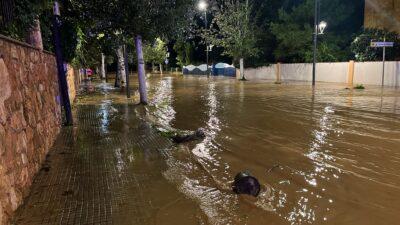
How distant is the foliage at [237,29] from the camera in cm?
3522

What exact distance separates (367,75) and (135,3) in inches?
751

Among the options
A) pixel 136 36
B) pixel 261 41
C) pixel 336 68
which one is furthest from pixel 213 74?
pixel 136 36

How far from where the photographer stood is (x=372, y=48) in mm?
26031

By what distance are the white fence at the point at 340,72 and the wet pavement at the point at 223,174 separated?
14.9 metres

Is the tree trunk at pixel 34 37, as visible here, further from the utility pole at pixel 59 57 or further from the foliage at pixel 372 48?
the foliage at pixel 372 48

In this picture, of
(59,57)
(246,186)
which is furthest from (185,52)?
(246,186)

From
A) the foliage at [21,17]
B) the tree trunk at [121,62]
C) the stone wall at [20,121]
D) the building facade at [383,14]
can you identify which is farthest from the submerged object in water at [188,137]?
the building facade at [383,14]

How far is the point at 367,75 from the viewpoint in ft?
81.9

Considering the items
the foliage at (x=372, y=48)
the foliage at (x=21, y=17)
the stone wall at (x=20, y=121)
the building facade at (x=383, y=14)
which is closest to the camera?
the stone wall at (x=20, y=121)

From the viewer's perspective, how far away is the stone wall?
406 centimetres

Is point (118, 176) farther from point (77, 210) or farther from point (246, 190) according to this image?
point (246, 190)

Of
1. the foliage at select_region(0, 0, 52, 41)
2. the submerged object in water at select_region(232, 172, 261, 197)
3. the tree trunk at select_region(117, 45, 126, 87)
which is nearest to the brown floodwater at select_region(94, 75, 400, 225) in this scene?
the submerged object in water at select_region(232, 172, 261, 197)

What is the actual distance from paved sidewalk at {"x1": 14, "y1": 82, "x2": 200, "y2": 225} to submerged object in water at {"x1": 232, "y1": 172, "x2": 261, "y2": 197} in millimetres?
745

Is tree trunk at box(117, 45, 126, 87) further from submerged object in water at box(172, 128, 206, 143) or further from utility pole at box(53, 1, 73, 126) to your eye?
submerged object in water at box(172, 128, 206, 143)
